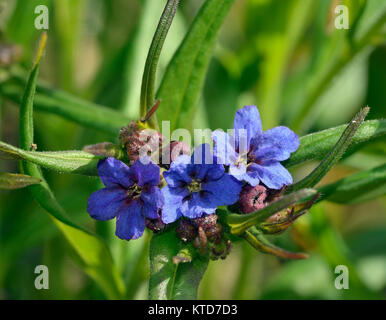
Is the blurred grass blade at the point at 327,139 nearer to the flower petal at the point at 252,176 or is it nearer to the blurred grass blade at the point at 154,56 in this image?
the flower petal at the point at 252,176

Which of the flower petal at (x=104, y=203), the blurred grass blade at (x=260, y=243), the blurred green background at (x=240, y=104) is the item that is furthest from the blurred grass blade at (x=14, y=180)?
the blurred green background at (x=240, y=104)

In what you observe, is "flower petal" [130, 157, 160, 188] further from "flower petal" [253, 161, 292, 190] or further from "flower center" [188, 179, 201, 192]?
"flower petal" [253, 161, 292, 190]

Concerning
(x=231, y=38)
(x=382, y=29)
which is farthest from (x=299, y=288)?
(x=231, y=38)

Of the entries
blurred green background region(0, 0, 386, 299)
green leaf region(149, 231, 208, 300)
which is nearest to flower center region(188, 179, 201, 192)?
green leaf region(149, 231, 208, 300)

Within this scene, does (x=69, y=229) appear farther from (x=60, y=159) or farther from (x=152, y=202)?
(x=152, y=202)

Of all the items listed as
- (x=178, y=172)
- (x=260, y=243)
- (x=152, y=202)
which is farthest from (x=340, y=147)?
(x=152, y=202)
